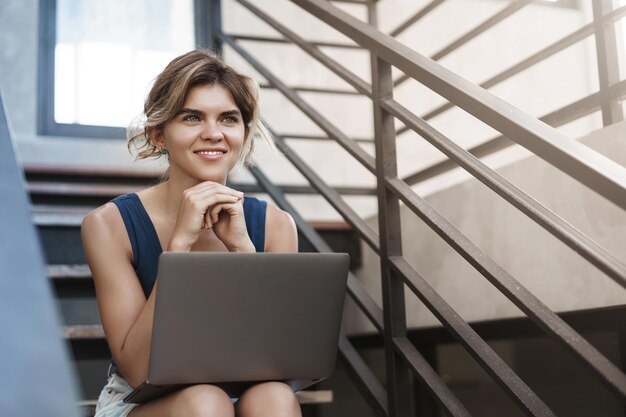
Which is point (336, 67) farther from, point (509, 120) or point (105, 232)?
point (509, 120)

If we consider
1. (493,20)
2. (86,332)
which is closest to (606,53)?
(493,20)

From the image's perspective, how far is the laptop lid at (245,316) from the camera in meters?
1.20

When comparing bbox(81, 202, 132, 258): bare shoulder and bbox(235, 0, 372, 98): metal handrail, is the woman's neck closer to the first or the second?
bbox(81, 202, 132, 258): bare shoulder

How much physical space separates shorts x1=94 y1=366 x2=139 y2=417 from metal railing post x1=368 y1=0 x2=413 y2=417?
0.55 metres

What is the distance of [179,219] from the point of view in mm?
1503

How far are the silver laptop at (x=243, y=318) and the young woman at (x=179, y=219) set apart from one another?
8 cm

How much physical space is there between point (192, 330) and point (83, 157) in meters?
2.61

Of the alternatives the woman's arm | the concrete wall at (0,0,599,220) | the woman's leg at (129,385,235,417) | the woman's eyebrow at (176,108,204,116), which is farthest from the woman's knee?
the concrete wall at (0,0,599,220)

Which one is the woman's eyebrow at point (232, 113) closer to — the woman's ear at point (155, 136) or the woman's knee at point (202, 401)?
the woman's ear at point (155, 136)

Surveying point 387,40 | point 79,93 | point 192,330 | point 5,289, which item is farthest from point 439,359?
point 79,93

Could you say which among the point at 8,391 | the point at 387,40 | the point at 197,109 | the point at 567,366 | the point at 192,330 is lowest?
the point at 567,366

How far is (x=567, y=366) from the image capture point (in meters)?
1.90

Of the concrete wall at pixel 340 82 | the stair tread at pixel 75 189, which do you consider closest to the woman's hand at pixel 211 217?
the stair tread at pixel 75 189

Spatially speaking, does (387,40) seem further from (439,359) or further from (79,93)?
(79,93)
